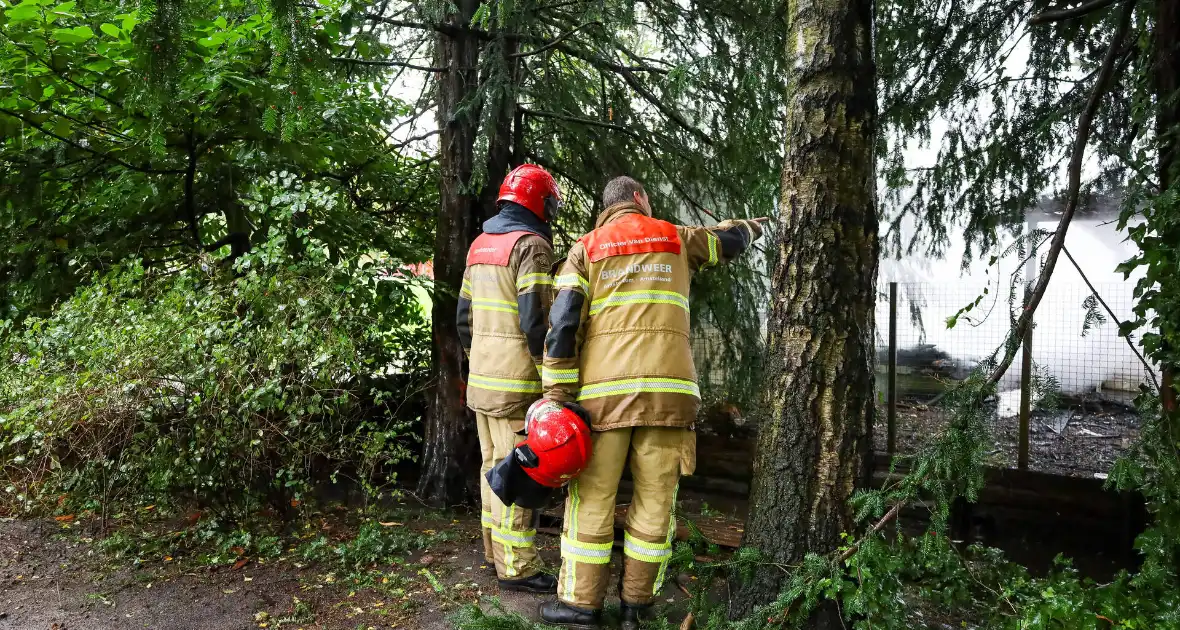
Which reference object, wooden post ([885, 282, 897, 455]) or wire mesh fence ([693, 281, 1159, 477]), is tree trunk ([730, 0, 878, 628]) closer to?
wire mesh fence ([693, 281, 1159, 477])

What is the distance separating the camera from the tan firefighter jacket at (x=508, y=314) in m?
3.83

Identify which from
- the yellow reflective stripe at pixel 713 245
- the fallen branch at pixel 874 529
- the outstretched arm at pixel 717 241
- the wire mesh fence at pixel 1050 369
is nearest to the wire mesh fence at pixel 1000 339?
the wire mesh fence at pixel 1050 369

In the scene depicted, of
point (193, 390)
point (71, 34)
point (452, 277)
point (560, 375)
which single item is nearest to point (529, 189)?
point (560, 375)

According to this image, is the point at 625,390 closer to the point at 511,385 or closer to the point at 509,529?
the point at 511,385

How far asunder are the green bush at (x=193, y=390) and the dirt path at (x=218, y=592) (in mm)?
397

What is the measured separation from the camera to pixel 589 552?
3.40 m

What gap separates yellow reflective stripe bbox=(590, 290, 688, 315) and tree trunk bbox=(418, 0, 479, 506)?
203 cm

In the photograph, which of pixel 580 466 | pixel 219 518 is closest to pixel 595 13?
pixel 580 466

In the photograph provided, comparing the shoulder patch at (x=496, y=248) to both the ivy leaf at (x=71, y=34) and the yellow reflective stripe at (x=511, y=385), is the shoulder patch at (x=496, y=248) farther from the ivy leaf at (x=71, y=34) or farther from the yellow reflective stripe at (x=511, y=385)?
the ivy leaf at (x=71, y=34)

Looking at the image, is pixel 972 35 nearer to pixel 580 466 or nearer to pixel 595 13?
pixel 595 13

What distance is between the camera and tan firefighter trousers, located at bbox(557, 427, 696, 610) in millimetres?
3381

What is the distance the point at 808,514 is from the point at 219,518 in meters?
3.34

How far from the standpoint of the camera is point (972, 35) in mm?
4871

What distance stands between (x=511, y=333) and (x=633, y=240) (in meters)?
0.95
